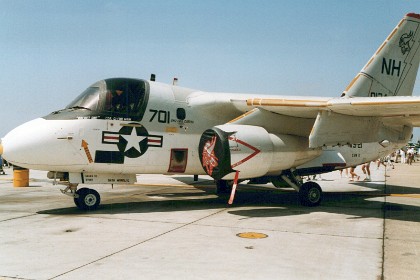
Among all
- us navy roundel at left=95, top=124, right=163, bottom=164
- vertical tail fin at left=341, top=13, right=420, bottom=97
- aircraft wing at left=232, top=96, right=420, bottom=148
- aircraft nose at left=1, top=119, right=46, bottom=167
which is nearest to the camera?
aircraft nose at left=1, top=119, right=46, bottom=167

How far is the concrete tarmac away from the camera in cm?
539

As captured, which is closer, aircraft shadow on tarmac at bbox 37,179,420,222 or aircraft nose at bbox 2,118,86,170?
aircraft nose at bbox 2,118,86,170

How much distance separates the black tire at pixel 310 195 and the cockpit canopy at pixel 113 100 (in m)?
5.06

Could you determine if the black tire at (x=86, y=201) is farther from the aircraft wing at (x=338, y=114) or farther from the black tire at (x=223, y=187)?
the black tire at (x=223, y=187)

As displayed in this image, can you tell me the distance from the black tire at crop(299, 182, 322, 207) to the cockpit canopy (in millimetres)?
5055

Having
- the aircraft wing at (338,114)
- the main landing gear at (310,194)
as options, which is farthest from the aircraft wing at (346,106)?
the main landing gear at (310,194)

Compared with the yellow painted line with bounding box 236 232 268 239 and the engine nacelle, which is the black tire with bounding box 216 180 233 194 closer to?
the engine nacelle

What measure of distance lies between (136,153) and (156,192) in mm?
4991

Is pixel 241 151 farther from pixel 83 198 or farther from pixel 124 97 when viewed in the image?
pixel 83 198

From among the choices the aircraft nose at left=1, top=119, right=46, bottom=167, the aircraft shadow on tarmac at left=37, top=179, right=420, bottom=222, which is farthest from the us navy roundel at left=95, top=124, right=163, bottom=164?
the aircraft nose at left=1, top=119, right=46, bottom=167

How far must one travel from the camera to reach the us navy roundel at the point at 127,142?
1007 centimetres

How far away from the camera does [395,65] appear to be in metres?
13.6

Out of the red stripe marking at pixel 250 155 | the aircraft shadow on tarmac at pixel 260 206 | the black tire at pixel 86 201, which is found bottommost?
the aircraft shadow on tarmac at pixel 260 206

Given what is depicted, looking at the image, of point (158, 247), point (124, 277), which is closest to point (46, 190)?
point (158, 247)
